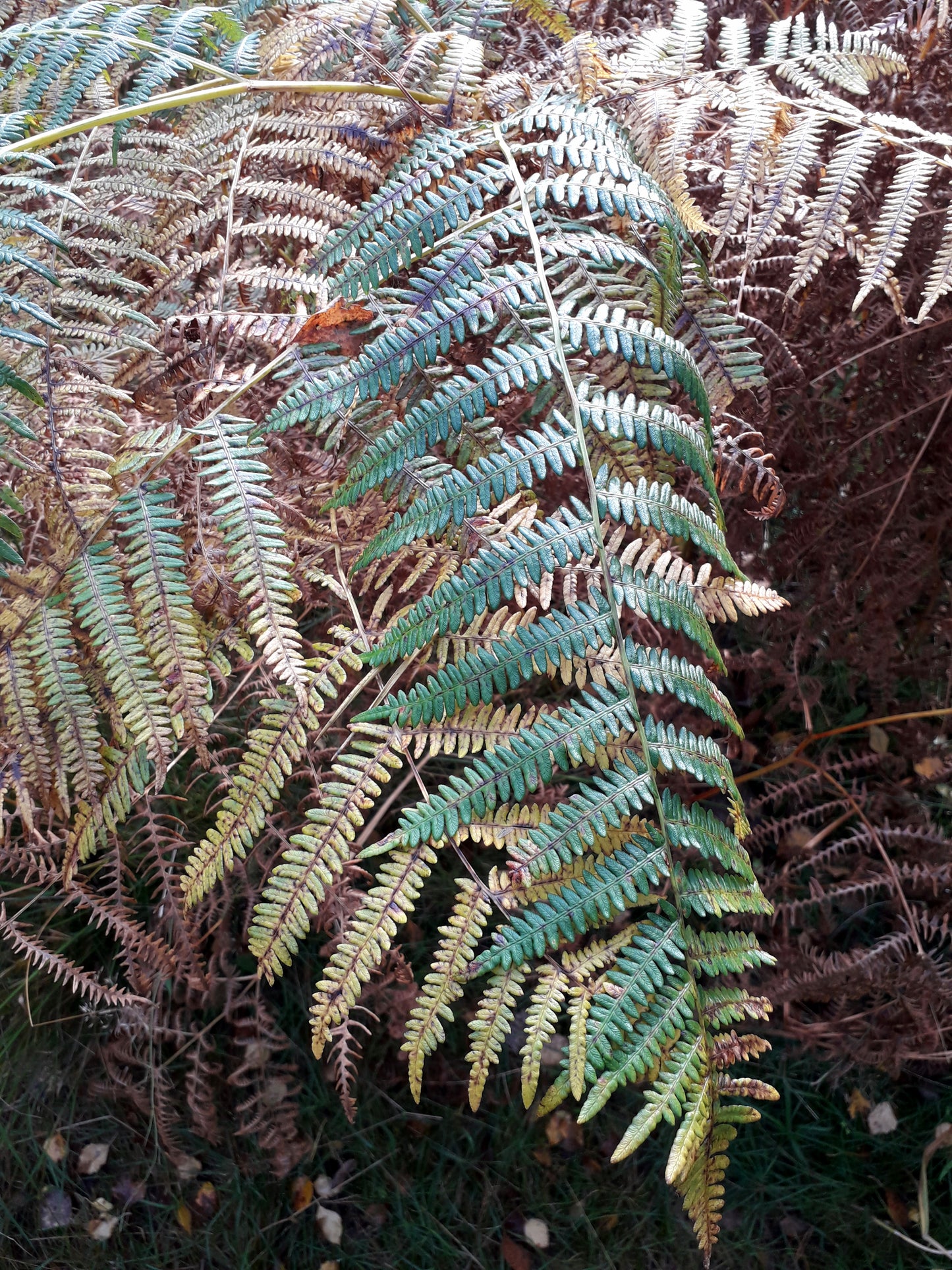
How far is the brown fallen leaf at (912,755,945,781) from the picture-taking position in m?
2.03

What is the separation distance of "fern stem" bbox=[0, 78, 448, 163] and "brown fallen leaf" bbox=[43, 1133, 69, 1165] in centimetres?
190

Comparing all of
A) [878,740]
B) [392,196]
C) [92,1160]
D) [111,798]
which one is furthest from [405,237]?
[92,1160]

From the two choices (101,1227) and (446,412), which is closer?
(446,412)

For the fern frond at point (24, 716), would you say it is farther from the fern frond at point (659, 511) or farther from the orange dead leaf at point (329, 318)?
the fern frond at point (659, 511)

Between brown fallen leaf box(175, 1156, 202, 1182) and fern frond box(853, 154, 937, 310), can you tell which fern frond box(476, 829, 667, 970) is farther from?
brown fallen leaf box(175, 1156, 202, 1182)

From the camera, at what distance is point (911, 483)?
176 centimetres

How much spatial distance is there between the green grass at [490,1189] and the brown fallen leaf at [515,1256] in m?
0.01

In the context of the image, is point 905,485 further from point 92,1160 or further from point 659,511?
point 92,1160

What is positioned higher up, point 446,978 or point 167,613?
point 167,613

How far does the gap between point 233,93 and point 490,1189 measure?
200 cm

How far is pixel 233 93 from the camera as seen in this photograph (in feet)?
3.96

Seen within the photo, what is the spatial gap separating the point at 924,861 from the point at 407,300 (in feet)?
4.80

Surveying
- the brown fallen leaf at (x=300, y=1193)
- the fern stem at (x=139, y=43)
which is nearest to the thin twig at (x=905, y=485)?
the fern stem at (x=139, y=43)

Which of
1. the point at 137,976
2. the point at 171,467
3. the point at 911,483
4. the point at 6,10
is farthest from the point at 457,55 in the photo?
the point at 137,976
